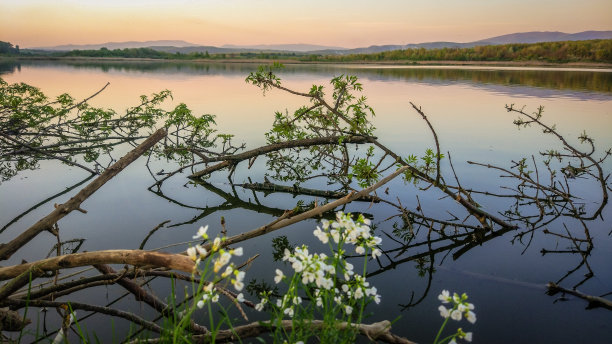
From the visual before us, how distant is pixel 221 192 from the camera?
25.2 ft

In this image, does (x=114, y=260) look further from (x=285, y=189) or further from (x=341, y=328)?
(x=285, y=189)

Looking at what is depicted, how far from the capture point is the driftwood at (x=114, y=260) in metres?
2.23

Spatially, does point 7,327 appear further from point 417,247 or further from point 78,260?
point 417,247

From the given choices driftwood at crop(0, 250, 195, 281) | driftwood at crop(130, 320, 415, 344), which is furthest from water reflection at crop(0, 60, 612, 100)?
driftwood at crop(0, 250, 195, 281)

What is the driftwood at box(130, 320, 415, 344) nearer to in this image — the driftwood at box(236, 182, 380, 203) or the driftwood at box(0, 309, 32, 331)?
the driftwood at box(0, 309, 32, 331)

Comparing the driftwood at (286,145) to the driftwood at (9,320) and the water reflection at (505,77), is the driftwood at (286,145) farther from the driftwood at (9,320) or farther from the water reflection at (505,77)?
the water reflection at (505,77)

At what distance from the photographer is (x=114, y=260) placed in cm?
245

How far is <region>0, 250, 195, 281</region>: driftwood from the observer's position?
7.32 ft

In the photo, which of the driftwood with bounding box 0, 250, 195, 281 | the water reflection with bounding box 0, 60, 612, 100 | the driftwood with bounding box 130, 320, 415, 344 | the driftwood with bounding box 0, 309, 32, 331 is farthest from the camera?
the water reflection with bounding box 0, 60, 612, 100

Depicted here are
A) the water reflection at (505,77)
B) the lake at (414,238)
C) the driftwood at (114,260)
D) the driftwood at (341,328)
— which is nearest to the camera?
the driftwood at (114,260)

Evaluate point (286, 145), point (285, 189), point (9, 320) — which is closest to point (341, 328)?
point (9, 320)

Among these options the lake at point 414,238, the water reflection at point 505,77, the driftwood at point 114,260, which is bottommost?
the lake at point 414,238

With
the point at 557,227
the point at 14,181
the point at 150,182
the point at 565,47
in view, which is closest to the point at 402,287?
the point at 557,227

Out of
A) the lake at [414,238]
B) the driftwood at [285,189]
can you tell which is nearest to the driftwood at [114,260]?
the lake at [414,238]
